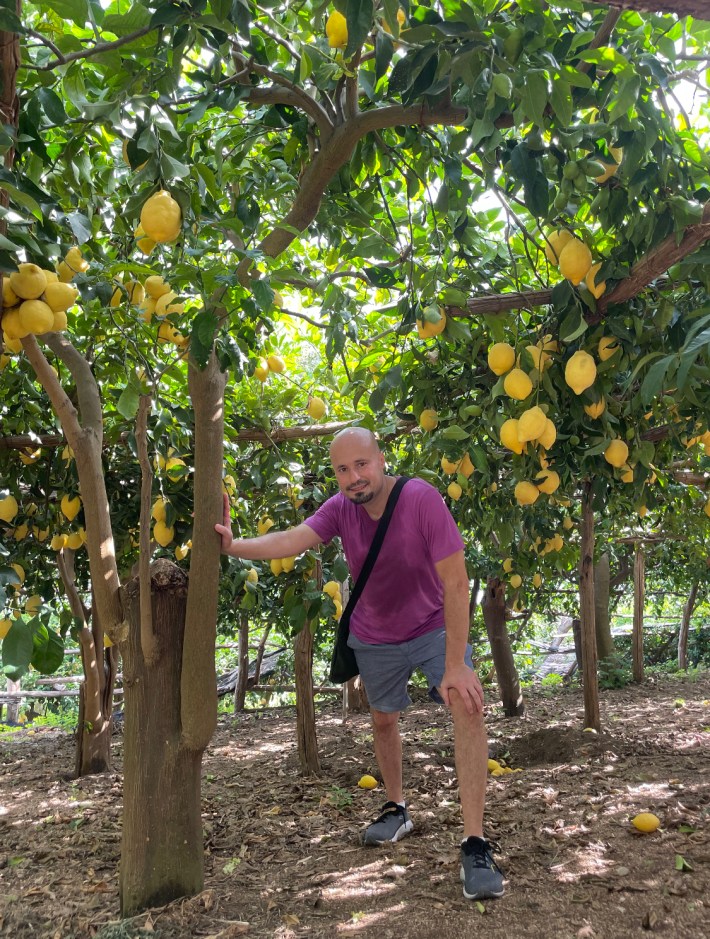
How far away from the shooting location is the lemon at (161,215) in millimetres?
1649

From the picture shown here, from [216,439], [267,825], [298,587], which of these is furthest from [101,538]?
[267,825]

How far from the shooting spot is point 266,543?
2.68 metres

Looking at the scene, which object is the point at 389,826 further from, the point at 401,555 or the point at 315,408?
the point at 315,408

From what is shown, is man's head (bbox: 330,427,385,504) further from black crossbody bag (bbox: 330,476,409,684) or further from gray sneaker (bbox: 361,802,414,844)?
gray sneaker (bbox: 361,802,414,844)

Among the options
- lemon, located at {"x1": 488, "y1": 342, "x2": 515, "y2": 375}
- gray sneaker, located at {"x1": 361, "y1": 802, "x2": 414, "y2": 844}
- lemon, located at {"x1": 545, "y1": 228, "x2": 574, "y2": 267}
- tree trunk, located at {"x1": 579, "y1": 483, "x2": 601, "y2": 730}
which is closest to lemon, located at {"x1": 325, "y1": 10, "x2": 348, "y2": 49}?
lemon, located at {"x1": 545, "y1": 228, "x2": 574, "y2": 267}

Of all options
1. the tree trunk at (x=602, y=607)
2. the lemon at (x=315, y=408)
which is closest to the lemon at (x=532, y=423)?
the lemon at (x=315, y=408)

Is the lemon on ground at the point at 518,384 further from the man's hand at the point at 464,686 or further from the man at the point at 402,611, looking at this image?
the man's hand at the point at 464,686

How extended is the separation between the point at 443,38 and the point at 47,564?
3299 millimetres

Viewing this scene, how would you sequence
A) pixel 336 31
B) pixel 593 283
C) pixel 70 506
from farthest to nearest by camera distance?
1. pixel 70 506
2. pixel 593 283
3. pixel 336 31

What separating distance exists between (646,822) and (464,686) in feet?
3.44

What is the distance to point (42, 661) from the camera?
1.24 m

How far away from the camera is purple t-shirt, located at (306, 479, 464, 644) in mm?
2500

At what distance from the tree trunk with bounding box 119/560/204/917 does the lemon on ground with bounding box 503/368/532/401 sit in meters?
1.28

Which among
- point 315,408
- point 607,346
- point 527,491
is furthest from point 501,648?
point 607,346
